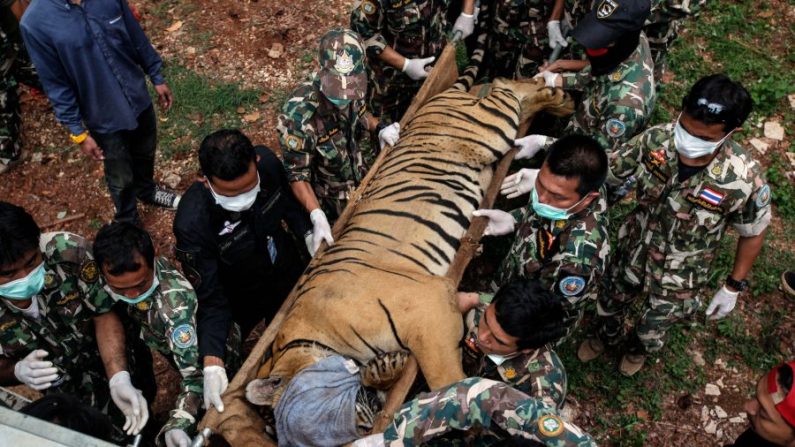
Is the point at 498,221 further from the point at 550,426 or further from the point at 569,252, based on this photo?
the point at 550,426

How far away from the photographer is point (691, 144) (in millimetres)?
3354

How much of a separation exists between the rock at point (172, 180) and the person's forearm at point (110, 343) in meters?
2.77

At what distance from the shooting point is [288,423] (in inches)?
113

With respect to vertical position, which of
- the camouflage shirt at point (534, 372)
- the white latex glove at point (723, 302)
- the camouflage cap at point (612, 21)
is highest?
the camouflage cap at point (612, 21)

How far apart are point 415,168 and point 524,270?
4.09 feet

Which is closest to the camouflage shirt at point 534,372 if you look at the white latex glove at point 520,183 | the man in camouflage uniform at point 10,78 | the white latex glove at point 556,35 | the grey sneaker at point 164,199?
the white latex glove at point 520,183

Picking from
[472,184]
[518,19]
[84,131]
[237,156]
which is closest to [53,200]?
[84,131]

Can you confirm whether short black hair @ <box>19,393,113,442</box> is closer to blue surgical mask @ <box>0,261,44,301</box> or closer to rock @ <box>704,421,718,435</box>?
blue surgical mask @ <box>0,261,44,301</box>

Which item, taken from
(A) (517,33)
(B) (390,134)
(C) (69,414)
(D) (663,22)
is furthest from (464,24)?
(C) (69,414)

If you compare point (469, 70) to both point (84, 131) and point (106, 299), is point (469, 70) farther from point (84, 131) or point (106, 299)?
point (106, 299)

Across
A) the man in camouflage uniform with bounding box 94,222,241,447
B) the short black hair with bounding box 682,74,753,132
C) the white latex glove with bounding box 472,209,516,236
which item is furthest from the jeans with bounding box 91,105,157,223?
the short black hair with bounding box 682,74,753,132

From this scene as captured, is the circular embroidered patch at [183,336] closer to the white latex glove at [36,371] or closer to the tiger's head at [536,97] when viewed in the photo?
the white latex glove at [36,371]

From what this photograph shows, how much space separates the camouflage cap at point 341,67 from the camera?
4.00 m

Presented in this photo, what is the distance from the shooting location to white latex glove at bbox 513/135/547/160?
464 cm
